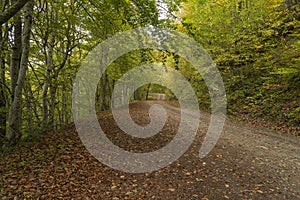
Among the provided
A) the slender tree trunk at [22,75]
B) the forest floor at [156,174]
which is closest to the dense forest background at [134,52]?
the slender tree trunk at [22,75]

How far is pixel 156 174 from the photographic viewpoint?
15.3 ft

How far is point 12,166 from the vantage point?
15.9ft

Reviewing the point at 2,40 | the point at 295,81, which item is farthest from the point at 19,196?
the point at 295,81

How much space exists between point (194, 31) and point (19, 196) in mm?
4818

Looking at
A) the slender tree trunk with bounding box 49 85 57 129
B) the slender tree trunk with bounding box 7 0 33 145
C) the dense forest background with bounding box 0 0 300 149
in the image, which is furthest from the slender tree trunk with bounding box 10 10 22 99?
the slender tree trunk with bounding box 49 85 57 129

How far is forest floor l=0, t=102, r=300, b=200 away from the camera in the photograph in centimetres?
390

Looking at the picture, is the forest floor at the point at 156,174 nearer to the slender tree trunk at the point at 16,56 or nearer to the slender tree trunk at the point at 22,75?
the slender tree trunk at the point at 22,75

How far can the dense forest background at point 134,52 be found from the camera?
5613 mm

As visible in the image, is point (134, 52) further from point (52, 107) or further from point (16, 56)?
point (52, 107)

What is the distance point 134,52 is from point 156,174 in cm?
505

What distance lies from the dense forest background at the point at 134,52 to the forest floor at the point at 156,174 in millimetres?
1514

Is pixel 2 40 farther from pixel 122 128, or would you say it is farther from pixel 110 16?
pixel 122 128

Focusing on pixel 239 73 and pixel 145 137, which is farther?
pixel 239 73

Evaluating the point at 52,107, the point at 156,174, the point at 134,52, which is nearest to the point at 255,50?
the point at 134,52
